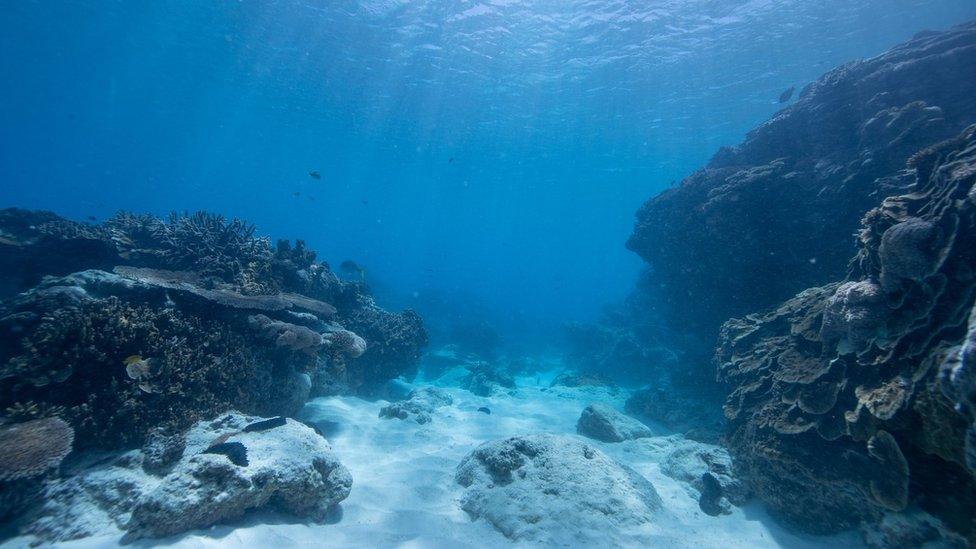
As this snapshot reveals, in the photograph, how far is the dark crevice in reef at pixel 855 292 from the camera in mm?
4133

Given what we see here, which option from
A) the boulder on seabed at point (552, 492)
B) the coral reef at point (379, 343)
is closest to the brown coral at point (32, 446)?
the boulder on seabed at point (552, 492)

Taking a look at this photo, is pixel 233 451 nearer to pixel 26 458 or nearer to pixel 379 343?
pixel 26 458

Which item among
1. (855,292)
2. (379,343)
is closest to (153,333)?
(379,343)

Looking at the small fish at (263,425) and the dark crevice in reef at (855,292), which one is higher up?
the dark crevice in reef at (855,292)

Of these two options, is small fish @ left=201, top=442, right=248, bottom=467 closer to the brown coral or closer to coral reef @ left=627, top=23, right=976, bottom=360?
the brown coral

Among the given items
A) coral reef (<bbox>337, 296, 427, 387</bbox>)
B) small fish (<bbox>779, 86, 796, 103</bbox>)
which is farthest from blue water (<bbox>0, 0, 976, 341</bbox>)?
coral reef (<bbox>337, 296, 427, 387</bbox>)

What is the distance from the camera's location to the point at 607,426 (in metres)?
10.2

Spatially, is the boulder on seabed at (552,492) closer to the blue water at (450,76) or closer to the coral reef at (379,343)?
the coral reef at (379,343)

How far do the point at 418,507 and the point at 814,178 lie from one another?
13011mm

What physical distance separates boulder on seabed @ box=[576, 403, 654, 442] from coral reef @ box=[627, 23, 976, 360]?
5.14m

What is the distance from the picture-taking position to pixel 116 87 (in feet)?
129

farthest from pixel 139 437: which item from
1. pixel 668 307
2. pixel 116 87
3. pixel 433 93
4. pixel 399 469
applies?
pixel 116 87

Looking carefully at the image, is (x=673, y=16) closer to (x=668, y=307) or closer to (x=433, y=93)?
(x=668, y=307)

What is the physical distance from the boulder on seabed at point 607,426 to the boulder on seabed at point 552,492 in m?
3.17
